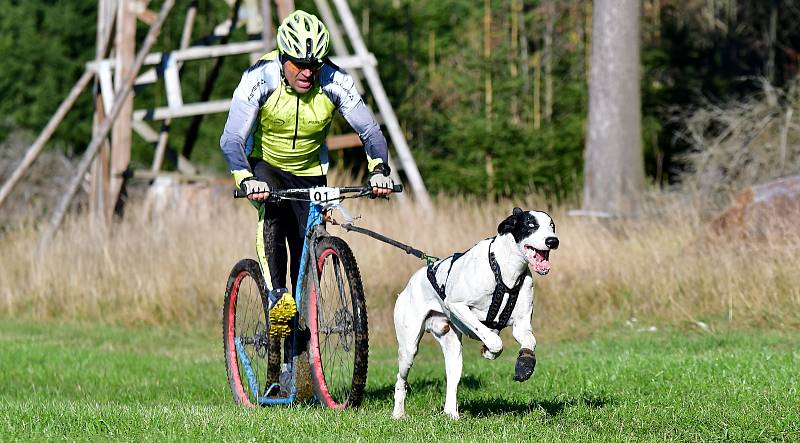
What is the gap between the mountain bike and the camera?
8.02m

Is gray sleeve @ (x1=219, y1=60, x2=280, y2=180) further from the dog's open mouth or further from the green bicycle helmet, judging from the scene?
the dog's open mouth

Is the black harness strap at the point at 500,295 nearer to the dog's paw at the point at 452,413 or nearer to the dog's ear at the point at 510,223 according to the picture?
the dog's ear at the point at 510,223

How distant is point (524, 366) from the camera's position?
7.33m

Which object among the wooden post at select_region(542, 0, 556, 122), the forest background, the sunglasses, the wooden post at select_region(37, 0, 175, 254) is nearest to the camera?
the sunglasses

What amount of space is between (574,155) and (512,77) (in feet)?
5.32

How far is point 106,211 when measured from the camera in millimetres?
19672

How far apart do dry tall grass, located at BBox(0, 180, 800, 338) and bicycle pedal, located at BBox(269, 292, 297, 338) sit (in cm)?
578

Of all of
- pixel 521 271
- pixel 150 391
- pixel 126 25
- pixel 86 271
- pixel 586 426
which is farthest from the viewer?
pixel 126 25

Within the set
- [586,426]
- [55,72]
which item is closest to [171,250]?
[586,426]

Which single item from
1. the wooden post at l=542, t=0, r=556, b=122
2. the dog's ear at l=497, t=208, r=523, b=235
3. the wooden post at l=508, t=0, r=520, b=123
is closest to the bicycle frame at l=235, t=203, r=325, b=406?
the dog's ear at l=497, t=208, r=523, b=235

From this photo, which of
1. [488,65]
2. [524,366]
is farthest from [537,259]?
[488,65]

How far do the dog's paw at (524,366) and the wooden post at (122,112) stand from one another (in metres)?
13.0

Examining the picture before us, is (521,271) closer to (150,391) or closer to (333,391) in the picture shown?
(333,391)

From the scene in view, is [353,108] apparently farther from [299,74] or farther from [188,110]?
[188,110]
